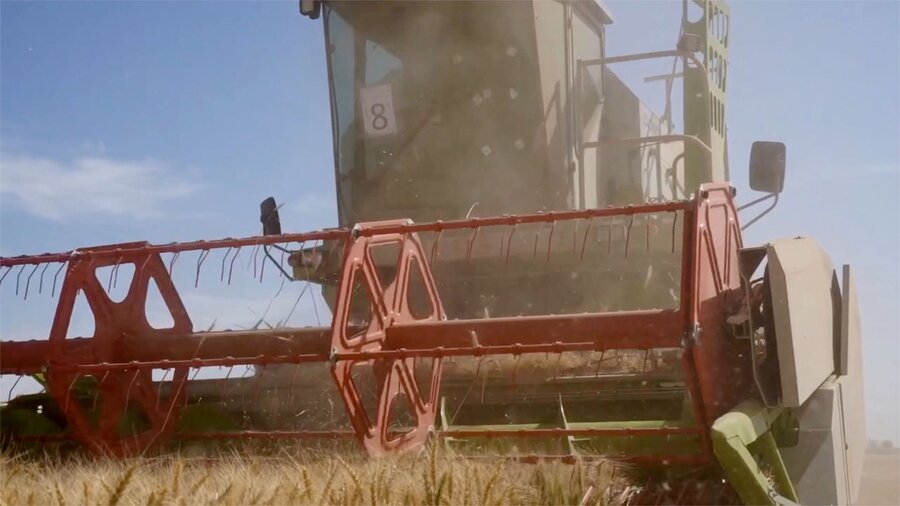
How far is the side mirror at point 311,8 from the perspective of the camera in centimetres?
634

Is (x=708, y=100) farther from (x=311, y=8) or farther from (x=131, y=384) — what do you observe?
(x=131, y=384)

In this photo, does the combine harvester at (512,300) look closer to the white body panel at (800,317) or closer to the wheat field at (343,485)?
the white body panel at (800,317)

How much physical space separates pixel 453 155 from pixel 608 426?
263 cm

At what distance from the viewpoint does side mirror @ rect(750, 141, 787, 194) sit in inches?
201

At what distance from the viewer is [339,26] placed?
20.9 feet

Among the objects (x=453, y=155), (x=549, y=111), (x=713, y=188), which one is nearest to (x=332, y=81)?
(x=453, y=155)

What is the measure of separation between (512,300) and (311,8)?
7.51ft

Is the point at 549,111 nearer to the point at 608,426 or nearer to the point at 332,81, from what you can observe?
the point at 332,81

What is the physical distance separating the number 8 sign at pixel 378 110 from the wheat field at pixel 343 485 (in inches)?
128

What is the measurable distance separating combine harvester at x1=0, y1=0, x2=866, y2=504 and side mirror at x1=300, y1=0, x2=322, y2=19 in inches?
0.7

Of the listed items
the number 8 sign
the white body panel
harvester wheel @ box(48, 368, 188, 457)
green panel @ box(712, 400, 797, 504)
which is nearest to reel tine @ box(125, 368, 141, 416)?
harvester wheel @ box(48, 368, 188, 457)

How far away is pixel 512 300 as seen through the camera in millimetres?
5711

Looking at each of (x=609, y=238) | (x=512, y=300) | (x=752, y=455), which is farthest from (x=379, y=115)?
(x=752, y=455)

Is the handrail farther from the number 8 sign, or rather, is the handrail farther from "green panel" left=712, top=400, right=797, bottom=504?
"green panel" left=712, top=400, right=797, bottom=504
